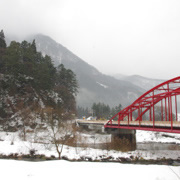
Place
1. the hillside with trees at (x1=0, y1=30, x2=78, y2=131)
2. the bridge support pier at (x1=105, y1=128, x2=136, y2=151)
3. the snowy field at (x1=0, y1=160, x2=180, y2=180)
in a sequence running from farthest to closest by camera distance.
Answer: the hillside with trees at (x1=0, y1=30, x2=78, y2=131), the bridge support pier at (x1=105, y1=128, x2=136, y2=151), the snowy field at (x1=0, y1=160, x2=180, y2=180)

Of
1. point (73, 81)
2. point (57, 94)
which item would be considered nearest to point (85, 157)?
point (57, 94)

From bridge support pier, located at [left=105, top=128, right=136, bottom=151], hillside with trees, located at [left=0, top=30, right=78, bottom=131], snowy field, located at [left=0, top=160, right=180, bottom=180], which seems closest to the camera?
snowy field, located at [left=0, top=160, right=180, bottom=180]

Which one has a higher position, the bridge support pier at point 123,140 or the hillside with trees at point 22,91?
the hillside with trees at point 22,91

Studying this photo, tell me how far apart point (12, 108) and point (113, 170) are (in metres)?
32.8

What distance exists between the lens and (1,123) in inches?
1297

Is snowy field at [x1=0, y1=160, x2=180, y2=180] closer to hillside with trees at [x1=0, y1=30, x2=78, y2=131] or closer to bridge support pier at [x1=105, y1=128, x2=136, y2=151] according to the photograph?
hillside with trees at [x1=0, y1=30, x2=78, y2=131]

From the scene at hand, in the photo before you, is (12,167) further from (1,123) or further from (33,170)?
(1,123)

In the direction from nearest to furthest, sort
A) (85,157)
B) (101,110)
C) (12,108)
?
(85,157), (12,108), (101,110)

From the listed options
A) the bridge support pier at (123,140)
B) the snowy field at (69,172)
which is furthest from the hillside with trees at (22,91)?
the snowy field at (69,172)

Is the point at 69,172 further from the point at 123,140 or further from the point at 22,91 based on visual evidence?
the point at 22,91

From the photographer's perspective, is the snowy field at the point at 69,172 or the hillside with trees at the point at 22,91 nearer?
the snowy field at the point at 69,172

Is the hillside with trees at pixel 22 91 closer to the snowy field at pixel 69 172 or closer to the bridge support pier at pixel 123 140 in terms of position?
the bridge support pier at pixel 123 140

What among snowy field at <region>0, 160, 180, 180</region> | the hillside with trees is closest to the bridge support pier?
the hillside with trees

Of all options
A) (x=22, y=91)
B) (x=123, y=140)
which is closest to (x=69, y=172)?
(x=123, y=140)
